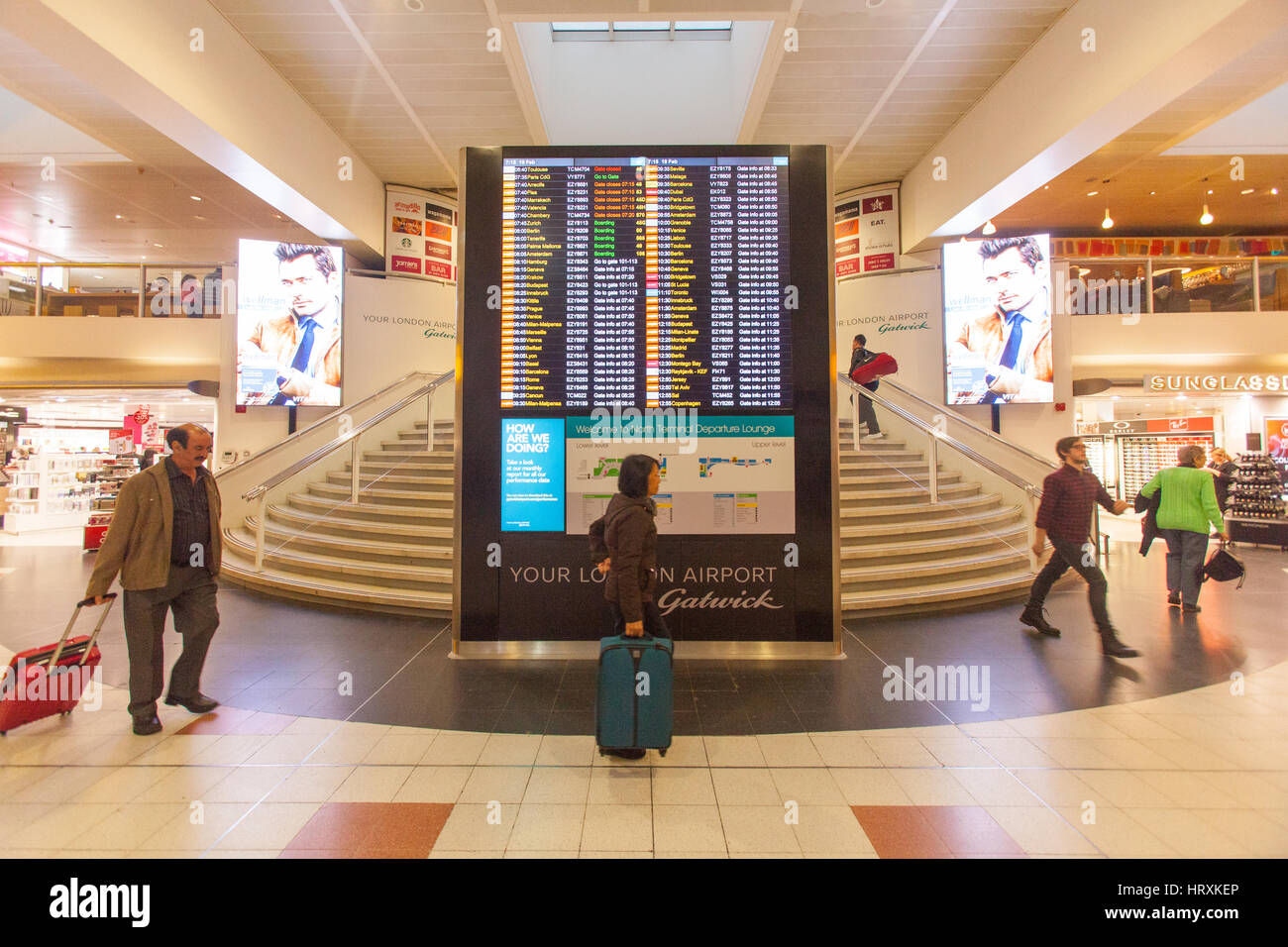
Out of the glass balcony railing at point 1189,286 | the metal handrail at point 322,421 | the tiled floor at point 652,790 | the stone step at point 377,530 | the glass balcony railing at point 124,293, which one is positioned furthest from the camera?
the glass balcony railing at point 124,293

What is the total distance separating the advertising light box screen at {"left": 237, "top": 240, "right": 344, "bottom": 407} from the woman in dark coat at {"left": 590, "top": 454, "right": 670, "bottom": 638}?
875cm

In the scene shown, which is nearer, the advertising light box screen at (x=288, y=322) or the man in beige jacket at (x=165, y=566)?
the man in beige jacket at (x=165, y=566)

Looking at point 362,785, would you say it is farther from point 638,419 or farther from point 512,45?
point 512,45

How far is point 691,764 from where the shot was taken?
10.1ft

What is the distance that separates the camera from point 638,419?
15.2 ft

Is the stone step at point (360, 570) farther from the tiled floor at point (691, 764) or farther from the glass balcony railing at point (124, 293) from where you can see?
the glass balcony railing at point (124, 293)

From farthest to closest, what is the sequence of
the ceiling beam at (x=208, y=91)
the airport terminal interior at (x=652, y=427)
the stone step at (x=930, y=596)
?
1. the stone step at (x=930, y=596)
2. the ceiling beam at (x=208, y=91)
3. the airport terminal interior at (x=652, y=427)

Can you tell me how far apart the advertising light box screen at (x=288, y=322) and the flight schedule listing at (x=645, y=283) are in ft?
22.9

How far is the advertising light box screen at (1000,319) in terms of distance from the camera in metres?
9.92

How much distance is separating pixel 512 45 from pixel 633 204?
155 inches

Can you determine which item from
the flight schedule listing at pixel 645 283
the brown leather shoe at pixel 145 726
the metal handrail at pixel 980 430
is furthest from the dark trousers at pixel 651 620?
the metal handrail at pixel 980 430

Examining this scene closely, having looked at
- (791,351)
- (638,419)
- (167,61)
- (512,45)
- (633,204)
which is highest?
(512,45)

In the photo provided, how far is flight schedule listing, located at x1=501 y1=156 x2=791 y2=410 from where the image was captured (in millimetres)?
4629
